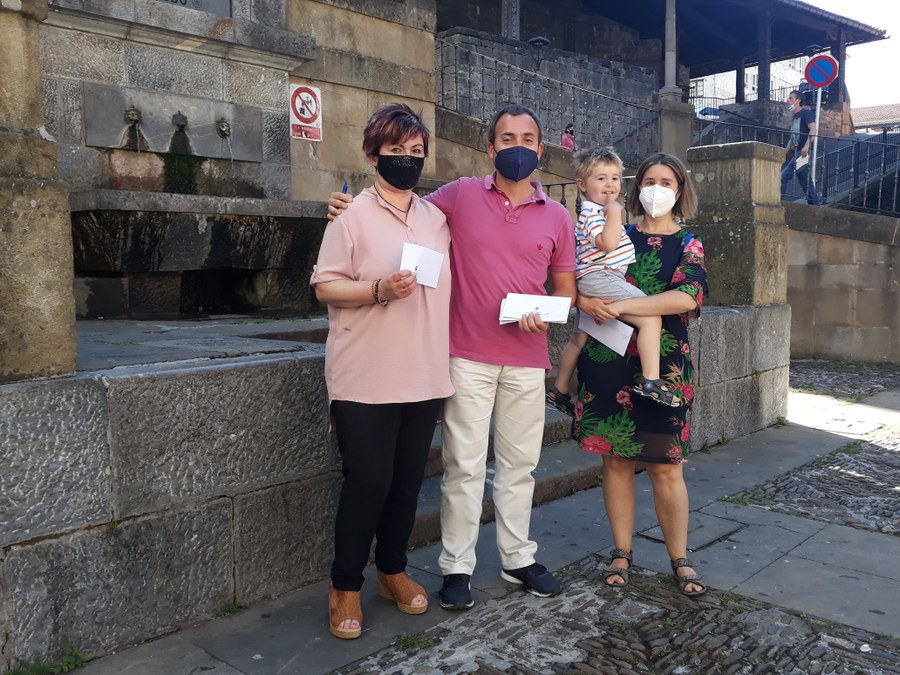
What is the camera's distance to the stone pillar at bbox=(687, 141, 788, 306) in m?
6.71

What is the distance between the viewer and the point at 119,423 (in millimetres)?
2740

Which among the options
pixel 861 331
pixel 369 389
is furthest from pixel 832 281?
pixel 369 389

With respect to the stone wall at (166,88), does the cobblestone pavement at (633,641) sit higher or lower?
lower

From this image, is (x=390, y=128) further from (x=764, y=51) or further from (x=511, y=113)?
(x=764, y=51)

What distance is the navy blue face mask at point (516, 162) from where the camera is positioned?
124 inches

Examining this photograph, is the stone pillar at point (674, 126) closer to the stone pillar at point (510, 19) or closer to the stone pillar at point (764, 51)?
the stone pillar at point (510, 19)

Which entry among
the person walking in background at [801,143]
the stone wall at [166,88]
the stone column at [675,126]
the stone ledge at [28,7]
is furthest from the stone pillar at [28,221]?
the stone column at [675,126]

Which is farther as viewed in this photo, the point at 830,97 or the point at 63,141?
the point at 830,97

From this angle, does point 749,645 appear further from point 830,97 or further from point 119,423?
point 830,97

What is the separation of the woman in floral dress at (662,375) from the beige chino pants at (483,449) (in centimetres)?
37

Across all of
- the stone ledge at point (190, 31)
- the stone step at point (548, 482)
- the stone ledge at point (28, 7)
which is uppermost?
the stone ledge at point (190, 31)

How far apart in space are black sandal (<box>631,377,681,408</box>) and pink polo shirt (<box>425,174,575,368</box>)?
1.65 feet

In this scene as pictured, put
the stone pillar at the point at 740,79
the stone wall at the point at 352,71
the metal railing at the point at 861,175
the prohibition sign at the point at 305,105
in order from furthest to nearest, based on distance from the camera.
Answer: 1. the stone pillar at the point at 740,79
2. the metal railing at the point at 861,175
3. the stone wall at the point at 352,71
4. the prohibition sign at the point at 305,105

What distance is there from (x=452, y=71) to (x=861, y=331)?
8.25 meters
